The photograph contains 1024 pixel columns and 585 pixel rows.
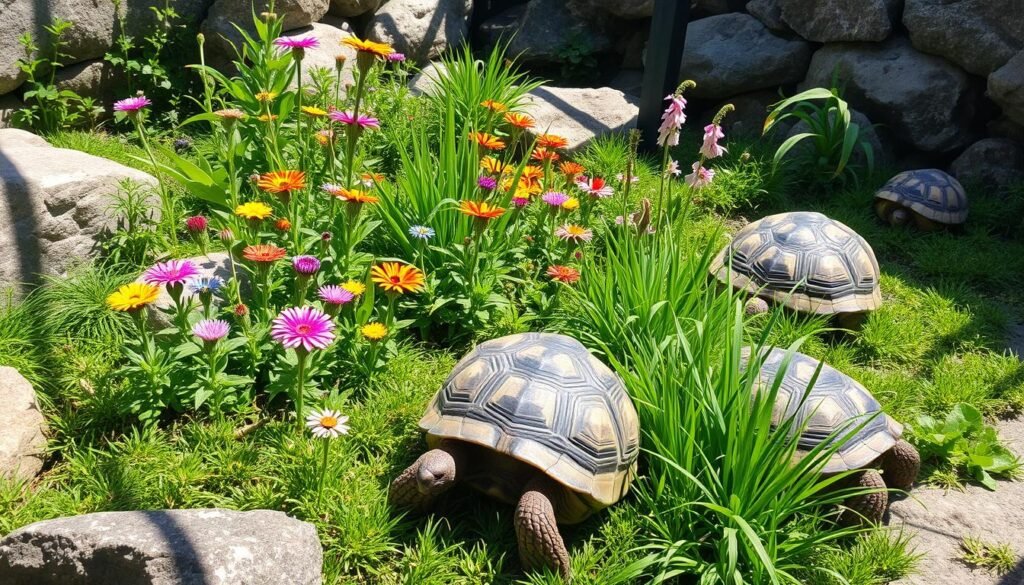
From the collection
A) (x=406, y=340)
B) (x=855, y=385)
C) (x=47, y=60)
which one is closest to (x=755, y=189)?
(x=855, y=385)

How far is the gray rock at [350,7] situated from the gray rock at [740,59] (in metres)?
2.61

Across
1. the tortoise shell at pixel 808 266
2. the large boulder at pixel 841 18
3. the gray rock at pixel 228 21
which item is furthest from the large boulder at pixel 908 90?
the gray rock at pixel 228 21

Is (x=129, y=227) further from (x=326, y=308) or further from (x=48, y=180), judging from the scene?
(x=326, y=308)

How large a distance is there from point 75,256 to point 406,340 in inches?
60.6

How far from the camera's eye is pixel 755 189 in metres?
5.66

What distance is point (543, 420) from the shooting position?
8.75 ft

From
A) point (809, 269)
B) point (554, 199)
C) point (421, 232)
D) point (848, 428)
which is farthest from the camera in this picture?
point (809, 269)

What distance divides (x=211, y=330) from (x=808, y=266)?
9.75 feet

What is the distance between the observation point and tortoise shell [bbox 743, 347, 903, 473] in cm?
295

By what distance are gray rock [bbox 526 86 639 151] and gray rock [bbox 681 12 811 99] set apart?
655 millimetres

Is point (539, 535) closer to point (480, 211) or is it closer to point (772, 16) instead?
point (480, 211)

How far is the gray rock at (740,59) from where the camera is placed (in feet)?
21.9

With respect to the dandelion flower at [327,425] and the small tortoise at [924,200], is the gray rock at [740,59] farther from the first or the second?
the dandelion flower at [327,425]

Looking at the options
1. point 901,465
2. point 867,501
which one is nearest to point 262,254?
point 867,501
